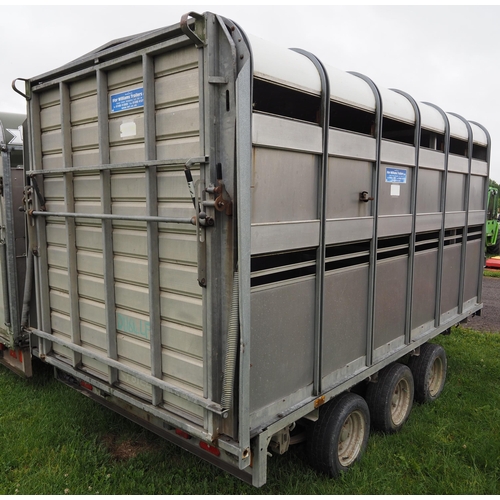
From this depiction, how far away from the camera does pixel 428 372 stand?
5.05 metres

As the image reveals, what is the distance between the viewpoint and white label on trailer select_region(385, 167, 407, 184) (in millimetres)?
3988

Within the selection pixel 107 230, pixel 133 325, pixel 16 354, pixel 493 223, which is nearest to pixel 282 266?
pixel 133 325

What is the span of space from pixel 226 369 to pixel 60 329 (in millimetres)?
1963

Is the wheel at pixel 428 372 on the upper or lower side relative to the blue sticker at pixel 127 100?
lower

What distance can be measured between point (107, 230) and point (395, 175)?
2433mm

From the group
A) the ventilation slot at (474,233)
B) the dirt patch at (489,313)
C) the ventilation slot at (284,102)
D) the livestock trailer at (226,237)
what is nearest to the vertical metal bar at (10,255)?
the livestock trailer at (226,237)

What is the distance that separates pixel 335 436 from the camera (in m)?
3.57

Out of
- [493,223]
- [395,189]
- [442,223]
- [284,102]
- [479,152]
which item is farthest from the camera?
[493,223]

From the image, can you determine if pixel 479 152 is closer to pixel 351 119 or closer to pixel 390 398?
pixel 351 119

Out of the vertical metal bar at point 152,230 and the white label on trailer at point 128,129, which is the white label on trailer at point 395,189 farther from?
the white label on trailer at point 128,129

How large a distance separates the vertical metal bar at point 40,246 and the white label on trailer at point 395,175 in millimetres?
2894

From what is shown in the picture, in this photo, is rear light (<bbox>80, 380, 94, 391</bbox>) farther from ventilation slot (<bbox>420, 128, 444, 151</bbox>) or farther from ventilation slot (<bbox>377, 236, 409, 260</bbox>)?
Result: ventilation slot (<bbox>420, 128, 444, 151</bbox>)

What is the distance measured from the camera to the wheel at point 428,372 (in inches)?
198

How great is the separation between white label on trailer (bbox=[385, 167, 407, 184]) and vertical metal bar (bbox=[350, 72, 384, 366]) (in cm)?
22
